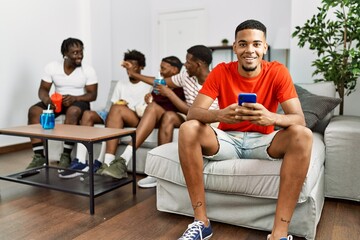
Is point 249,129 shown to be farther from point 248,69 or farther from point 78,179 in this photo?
point 78,179

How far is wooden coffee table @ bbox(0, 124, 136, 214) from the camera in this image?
1.93 metres

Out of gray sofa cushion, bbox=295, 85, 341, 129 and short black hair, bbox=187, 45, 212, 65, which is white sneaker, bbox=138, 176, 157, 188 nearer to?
short black hair, bbox=187, 45, 212, 65

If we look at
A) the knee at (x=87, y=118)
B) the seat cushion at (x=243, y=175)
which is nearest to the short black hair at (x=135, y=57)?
the knee at (x=87, y=118)

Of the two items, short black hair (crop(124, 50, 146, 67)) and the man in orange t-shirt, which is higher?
short black hair (crop(124, 50, 146, 67))

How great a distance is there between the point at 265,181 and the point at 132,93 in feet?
5.73

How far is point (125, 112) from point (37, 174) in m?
0.80

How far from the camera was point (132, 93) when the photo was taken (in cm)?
305

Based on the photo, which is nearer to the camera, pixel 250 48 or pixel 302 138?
pixel 302 138

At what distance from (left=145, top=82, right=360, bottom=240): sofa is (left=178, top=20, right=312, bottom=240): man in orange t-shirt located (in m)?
0.09

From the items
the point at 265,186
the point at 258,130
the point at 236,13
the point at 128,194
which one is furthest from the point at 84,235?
the point at 236,13

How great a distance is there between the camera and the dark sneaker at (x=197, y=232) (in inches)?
60.2

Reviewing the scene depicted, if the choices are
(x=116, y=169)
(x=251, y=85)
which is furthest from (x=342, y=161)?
(x=116, y=169)

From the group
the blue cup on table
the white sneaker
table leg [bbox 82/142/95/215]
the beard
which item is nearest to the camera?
the beard

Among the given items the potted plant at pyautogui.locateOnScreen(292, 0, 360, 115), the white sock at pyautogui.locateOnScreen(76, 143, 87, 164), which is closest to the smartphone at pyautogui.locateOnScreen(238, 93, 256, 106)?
the potted plant at pyautogui.locateOnScreen(292, 0, 360, 115)
